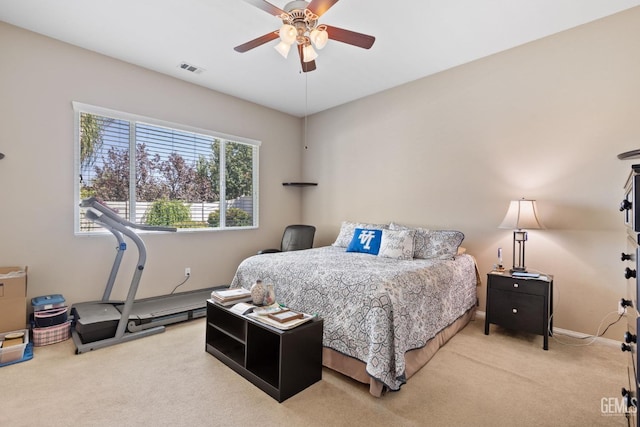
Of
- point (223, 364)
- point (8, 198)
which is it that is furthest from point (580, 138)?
point (8, 198)

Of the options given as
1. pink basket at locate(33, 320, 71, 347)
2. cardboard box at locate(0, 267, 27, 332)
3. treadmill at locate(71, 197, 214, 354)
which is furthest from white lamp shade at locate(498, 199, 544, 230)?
cardboard box at locate(0, 267, 27, 332)

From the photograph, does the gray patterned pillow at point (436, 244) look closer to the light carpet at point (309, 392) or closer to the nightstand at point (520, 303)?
the nightstand at point (520, 303)

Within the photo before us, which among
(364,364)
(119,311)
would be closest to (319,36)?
(364,364)

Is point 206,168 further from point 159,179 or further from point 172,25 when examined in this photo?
point 172,25

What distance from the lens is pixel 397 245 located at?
3199 mm

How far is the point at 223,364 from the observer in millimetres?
2346

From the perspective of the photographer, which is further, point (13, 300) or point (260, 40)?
point (13, 300)

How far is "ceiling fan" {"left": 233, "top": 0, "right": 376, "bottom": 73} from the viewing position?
6.63 ft

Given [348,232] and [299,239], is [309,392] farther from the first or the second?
[299,239]

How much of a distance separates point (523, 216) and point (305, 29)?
2556 millimetres

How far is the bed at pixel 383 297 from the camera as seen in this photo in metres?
1.94

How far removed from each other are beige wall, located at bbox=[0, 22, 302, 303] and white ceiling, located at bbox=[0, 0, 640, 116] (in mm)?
214
